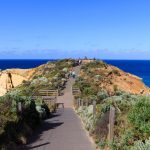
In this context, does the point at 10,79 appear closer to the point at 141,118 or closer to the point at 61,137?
the point at 61,137

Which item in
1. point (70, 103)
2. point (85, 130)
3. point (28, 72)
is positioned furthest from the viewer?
point (28, 72)

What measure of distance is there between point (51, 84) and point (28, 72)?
31.3 meters

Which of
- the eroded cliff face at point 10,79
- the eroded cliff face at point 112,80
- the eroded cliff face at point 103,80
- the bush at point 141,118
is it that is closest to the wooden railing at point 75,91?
the eroded cliff face at point 103,80

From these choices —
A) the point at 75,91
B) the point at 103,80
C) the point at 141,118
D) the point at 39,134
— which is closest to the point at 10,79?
the point at 103,80

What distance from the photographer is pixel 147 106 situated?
474 inches

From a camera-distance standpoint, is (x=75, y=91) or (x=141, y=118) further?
(x=75, y=91)

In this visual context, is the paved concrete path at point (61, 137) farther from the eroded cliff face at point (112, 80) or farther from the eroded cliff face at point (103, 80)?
the eroded cliff face at point (112, 80)

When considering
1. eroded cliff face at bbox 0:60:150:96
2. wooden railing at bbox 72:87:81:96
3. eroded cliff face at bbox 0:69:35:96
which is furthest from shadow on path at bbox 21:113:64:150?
eroded cliff face at bbox 0:69:35:96

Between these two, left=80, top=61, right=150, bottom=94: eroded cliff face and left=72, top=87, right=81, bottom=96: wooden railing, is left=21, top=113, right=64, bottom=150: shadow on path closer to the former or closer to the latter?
left=72, top=87, right=81, bottom=96: wooden railing

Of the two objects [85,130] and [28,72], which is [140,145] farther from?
[28,72]

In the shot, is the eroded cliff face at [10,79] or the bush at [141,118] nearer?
the bush at [141,118]

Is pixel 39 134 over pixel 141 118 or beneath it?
beneath

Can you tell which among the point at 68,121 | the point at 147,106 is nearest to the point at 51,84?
the point at 68,121

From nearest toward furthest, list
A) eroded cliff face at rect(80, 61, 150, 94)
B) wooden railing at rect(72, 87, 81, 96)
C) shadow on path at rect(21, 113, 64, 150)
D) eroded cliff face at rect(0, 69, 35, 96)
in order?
shadow on path at rect(21, 113, 64, 150)
wooden railing at rect(72, 87, 81, 96)
eroded cliff face at rect(80, 61, 150, 94)
eroded cliff face at rect(0, 69, 35, 96)
